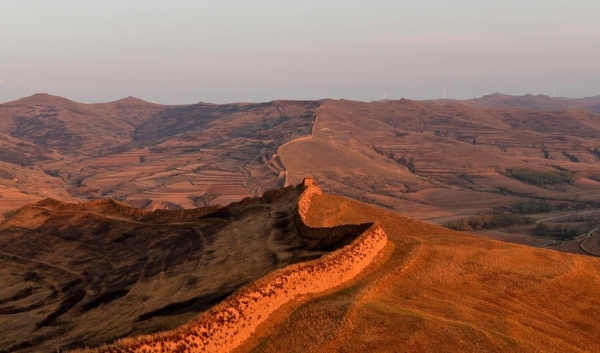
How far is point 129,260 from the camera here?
67.4 metres

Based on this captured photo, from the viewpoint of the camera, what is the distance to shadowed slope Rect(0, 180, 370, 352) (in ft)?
138

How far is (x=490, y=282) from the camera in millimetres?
42438

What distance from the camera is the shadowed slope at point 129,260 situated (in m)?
42.1

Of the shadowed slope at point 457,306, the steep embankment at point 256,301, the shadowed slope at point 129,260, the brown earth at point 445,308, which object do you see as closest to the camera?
the steep embankment at point 256,301

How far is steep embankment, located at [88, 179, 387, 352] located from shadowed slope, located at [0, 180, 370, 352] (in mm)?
3113

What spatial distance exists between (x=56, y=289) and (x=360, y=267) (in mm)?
38729

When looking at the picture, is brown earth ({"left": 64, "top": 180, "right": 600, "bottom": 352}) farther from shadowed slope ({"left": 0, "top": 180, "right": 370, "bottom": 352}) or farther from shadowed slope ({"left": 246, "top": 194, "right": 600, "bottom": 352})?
shadowed slope ({"left": 0, "top": 180, "right": 370, "bottom": 352})

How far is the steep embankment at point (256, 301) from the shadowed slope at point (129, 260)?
3.11 metres

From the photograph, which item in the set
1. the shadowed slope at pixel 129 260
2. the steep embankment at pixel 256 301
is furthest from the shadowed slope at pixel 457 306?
the shadowed slope at pixel 129 260

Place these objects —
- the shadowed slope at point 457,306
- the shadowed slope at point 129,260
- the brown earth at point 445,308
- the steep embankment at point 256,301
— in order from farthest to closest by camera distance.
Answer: the shadowed slope at point 129,260 < the shadowed slope at point 457,306 < the brown earth at point 445,308 < the steep embankment at point 256,301

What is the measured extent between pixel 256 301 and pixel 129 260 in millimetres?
39018

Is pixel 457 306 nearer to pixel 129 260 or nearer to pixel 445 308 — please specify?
pixel 445 308

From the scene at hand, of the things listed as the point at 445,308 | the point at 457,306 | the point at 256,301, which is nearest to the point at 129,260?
the point at 256,301

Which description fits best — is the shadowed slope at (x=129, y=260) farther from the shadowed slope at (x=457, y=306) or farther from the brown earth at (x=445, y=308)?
the shadowed slope at (x=457, y=306)
